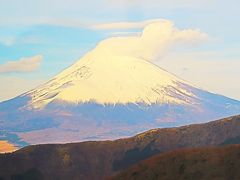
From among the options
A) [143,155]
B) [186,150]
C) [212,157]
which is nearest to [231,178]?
[212,157]

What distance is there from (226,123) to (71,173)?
2687 inches

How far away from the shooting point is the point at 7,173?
173m

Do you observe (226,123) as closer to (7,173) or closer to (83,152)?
(83,152)

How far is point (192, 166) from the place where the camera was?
105 metres

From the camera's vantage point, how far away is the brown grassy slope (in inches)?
3952

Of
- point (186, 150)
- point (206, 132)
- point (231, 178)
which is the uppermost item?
point (206, 132)

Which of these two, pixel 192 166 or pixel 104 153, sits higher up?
pixel 104 153

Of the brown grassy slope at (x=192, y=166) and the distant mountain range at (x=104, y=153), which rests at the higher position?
the distant mountain range at (x=104, y=153)

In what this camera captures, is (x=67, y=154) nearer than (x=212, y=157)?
No

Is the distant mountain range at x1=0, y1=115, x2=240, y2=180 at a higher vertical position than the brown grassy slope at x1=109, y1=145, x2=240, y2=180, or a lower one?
higher

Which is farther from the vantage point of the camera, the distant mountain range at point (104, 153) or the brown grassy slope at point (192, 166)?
the distant mountain range at point (104, 153)

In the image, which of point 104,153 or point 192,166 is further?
point 104,153

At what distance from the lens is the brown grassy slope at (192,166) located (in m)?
100

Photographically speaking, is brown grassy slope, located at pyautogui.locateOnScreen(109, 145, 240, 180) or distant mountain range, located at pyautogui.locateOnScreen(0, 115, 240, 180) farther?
distant mountain range, located at pyautogui.locateOnScreen(0, 115, 240, 180)
